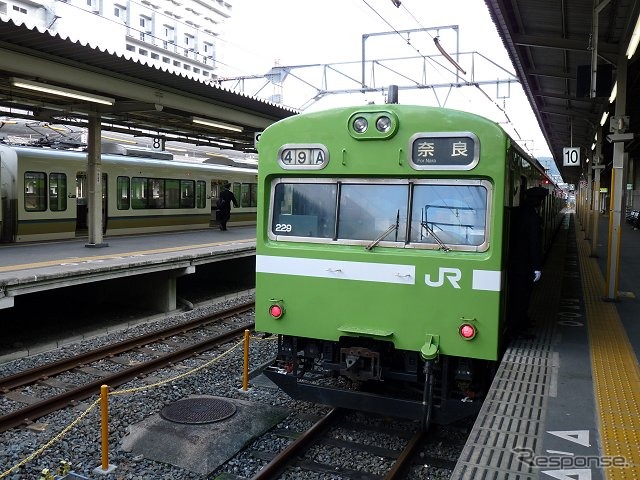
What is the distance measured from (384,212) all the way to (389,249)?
33cm

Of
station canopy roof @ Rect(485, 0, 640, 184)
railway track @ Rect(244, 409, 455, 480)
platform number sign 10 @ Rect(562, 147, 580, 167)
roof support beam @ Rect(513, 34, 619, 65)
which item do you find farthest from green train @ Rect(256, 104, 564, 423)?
platform number sign 10 @ Rect(562, 147, 580, 167)

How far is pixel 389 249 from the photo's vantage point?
494cm

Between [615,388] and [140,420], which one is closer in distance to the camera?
[615,388]

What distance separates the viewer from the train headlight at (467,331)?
4.65m

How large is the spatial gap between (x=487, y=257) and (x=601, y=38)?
727 centimetres

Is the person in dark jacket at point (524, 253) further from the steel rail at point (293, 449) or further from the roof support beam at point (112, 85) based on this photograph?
the roof support beam at point (112, 85)

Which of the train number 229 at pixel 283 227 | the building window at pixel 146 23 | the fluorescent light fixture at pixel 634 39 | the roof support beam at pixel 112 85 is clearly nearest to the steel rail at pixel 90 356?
the train number 229 at pixel 283 227

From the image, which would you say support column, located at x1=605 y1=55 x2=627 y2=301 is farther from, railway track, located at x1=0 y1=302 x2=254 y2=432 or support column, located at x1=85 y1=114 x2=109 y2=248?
support column, located at x1=85 y1=114 x2=109 y2=248

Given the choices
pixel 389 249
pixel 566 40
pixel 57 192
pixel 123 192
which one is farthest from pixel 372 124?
pixel 123 192

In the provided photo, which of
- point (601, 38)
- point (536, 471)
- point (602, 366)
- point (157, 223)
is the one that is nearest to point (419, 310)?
point (602, 366)

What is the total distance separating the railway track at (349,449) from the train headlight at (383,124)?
9.14 ft

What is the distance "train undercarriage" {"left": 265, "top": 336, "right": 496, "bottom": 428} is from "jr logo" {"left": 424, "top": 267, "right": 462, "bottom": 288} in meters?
0.62

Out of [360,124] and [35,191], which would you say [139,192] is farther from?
[360,124]

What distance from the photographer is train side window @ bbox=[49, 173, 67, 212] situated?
1417 cm
